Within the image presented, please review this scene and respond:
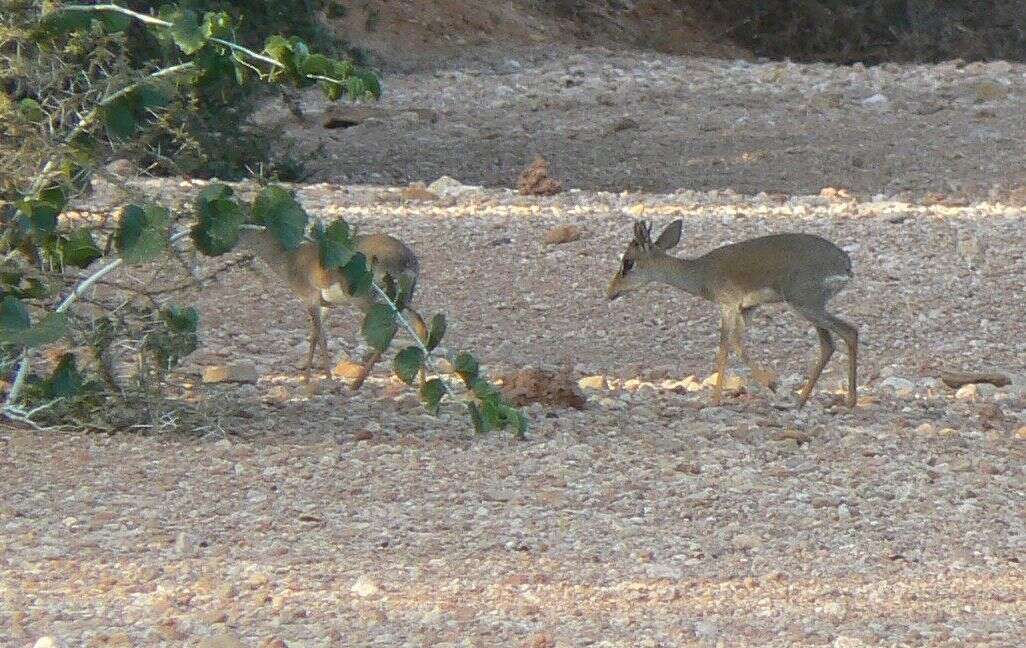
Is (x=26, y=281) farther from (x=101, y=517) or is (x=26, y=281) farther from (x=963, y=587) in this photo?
(x=963, y=587)

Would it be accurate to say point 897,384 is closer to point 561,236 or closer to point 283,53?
point 561,236

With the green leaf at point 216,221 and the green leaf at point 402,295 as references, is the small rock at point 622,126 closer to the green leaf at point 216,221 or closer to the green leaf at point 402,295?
the green leaf at point 402,295

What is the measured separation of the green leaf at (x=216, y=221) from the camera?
220 inches

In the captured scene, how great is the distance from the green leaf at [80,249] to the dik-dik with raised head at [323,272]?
1.32 m

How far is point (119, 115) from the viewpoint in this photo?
19.4ft

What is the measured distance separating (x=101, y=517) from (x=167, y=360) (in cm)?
97

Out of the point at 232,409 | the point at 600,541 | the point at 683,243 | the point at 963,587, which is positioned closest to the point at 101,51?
the point at 232,409

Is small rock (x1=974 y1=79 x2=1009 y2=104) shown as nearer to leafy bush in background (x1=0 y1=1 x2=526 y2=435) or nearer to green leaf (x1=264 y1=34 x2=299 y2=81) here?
leafy bush in background (x1=0 y1=1 x2=526 y2=435)

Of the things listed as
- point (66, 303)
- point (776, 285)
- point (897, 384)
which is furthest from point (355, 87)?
point (897, 384)

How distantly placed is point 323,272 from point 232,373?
0.54 metres

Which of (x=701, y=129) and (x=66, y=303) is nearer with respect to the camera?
(x=66, y=303)

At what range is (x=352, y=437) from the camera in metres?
6.23

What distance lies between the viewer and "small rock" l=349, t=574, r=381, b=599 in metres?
4.62

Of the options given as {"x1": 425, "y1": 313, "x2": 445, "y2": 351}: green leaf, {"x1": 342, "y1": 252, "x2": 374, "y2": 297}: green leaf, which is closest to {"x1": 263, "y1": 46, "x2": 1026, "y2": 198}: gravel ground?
{"x1": 425, "y1": 313, "x2": 445, "y2": 351}: green leaf
